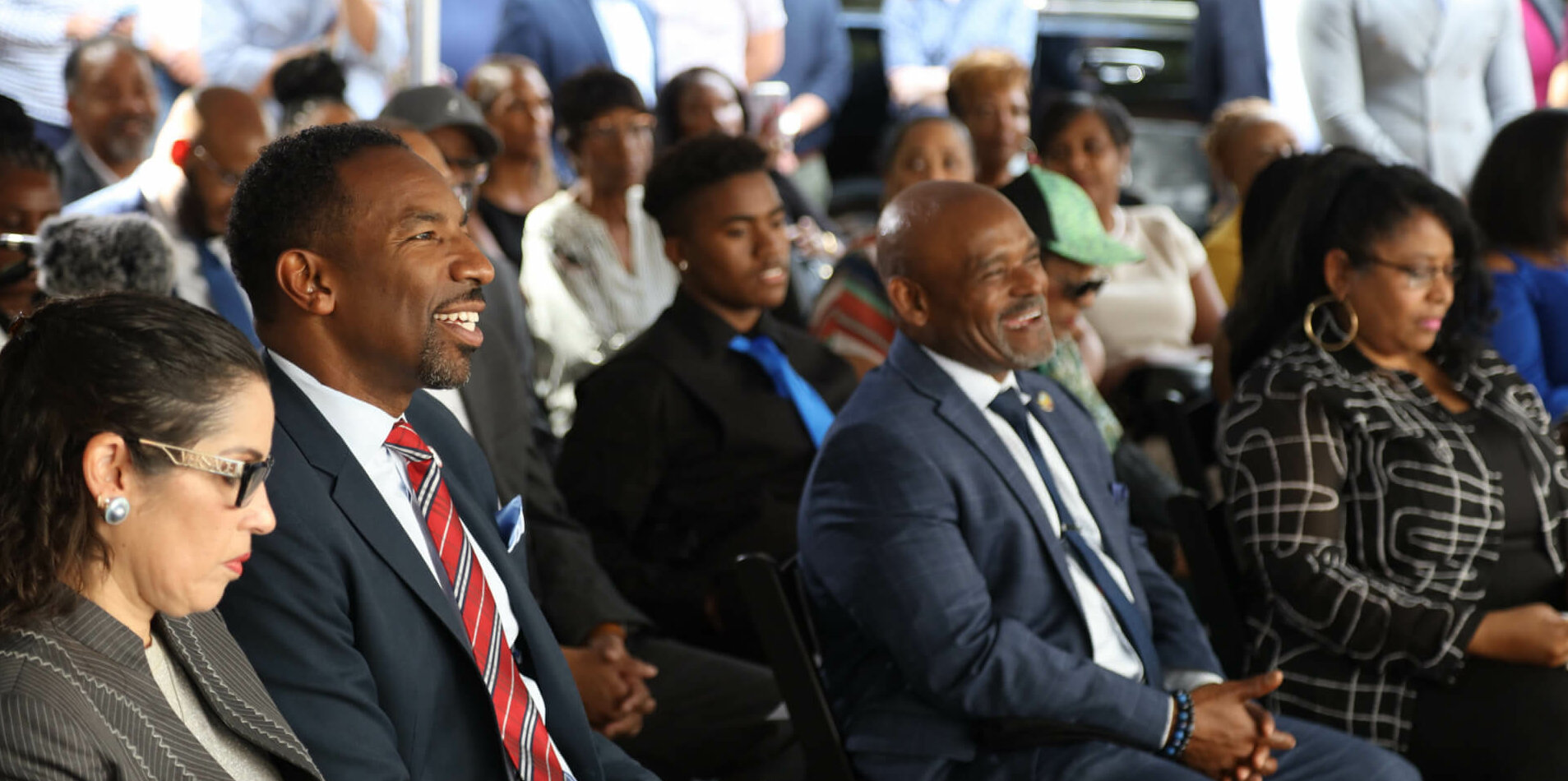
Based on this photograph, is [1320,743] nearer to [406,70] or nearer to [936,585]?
[936,585]

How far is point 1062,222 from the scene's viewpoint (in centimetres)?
326

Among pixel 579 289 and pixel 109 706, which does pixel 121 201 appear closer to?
pixel 579 289

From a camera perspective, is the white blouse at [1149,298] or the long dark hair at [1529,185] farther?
the white blouse at [1149,298]

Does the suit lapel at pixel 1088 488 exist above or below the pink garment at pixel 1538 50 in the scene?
above

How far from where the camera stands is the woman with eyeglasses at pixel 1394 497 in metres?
2.81

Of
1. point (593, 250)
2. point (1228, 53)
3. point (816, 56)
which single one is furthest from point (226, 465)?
point (1228, 53)

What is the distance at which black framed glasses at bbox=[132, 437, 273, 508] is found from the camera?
1.43 metres

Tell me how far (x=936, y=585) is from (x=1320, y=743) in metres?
0.77

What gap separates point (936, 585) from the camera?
2.30 m

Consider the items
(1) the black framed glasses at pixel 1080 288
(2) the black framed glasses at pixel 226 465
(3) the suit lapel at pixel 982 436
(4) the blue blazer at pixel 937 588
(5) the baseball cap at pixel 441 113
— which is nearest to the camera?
(2) the black framed glasses at pixel 226 465

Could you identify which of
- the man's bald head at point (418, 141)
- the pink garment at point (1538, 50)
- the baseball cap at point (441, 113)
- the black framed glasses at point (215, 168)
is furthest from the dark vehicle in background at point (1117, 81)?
the man's bald head at point (418, 141)

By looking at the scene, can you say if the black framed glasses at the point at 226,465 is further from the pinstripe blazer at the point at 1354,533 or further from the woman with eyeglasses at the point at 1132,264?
the woman with eyeglasses at the point at 1132,264

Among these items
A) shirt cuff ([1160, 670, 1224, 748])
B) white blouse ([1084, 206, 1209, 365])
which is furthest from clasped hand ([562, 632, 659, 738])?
white blouse ([1084, 206, 1209, 365])

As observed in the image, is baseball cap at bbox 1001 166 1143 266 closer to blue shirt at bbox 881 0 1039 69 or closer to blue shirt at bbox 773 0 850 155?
blue shirt at bbox 773 0 850 155
